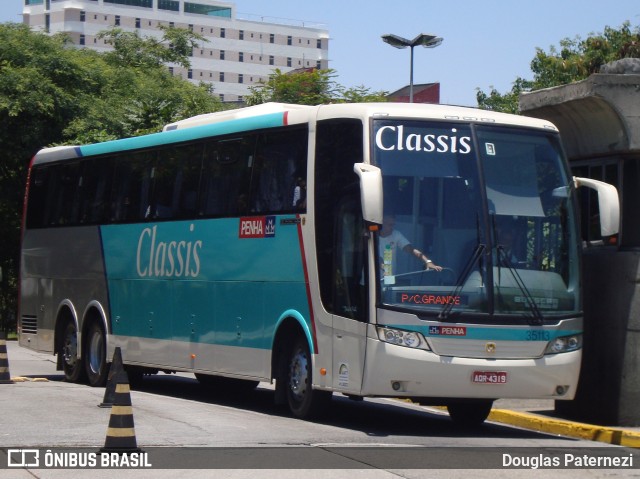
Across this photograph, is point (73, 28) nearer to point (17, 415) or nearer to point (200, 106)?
point (200, 106)

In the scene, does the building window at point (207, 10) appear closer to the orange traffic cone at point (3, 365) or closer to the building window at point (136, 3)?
the building window at point (136, 3)

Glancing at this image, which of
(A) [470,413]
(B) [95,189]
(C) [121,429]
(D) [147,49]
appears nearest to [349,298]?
(A) [470,413]

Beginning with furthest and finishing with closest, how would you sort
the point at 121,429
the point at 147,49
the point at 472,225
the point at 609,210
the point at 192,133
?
the point at 147,49
the point at 192,133
the point at 609,210
the point at 472,225
the point at 121,429

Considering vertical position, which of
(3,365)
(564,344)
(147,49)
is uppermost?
(147,49)

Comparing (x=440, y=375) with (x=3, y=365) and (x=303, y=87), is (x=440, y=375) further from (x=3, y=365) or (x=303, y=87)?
(x=303, y=87)

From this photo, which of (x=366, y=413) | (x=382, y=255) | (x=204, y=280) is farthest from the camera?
(x=204, y=280)

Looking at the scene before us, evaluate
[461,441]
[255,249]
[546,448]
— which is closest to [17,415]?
[255,249]

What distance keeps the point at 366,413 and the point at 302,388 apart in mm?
2052

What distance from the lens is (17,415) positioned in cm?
1309

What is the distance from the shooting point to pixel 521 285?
493 inches

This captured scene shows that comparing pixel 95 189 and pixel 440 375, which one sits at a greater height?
pixel 95 189

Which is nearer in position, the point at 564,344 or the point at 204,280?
the point at 564,344

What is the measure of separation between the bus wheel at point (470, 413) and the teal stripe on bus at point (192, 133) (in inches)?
160

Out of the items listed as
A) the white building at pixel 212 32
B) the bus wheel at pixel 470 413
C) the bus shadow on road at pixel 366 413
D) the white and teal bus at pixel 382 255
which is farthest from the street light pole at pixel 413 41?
the white building at pixel 212 32
